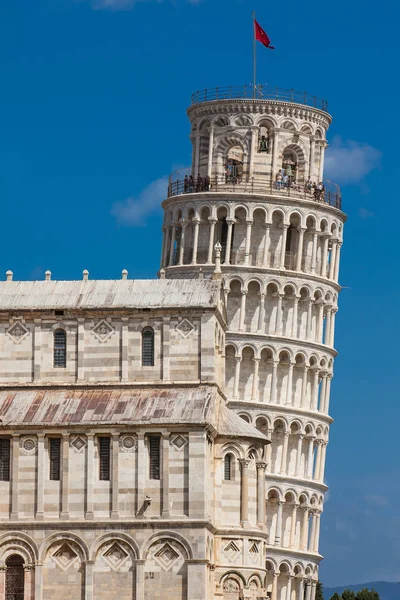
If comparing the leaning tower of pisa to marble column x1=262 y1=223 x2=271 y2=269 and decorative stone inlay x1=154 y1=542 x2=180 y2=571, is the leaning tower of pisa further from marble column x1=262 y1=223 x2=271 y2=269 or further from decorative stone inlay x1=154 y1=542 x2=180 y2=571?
decorative stone inlay x1=154 y1=542 x2=180 y2=571

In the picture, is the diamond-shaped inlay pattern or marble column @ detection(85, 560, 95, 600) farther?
the diamond-shaped inlay pattern

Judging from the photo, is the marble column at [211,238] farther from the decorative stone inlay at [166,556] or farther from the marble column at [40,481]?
the decorative stone inlay at [166,556]

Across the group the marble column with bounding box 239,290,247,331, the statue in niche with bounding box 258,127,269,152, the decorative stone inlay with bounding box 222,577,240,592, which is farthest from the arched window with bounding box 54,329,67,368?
the statue in niche with bounding box 258,127,269,152

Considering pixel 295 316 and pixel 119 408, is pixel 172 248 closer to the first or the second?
pixel 295 316

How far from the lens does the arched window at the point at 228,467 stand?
12588cm

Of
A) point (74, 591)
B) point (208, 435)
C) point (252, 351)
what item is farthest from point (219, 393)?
point (252, 351)

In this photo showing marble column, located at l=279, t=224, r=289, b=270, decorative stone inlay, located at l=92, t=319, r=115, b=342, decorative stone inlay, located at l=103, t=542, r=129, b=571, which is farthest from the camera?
marble column, located at l=279, t=224, r=289, b=270

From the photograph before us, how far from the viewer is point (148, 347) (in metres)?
127

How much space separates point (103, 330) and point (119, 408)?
575 centimetres

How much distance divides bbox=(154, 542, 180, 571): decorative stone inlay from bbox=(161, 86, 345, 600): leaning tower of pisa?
47570 mm

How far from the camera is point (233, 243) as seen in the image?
566 ft

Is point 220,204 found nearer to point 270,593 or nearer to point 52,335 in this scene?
point 270,593

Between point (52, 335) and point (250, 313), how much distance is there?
1791 inches

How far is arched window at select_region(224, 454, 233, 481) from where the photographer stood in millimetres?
125875
